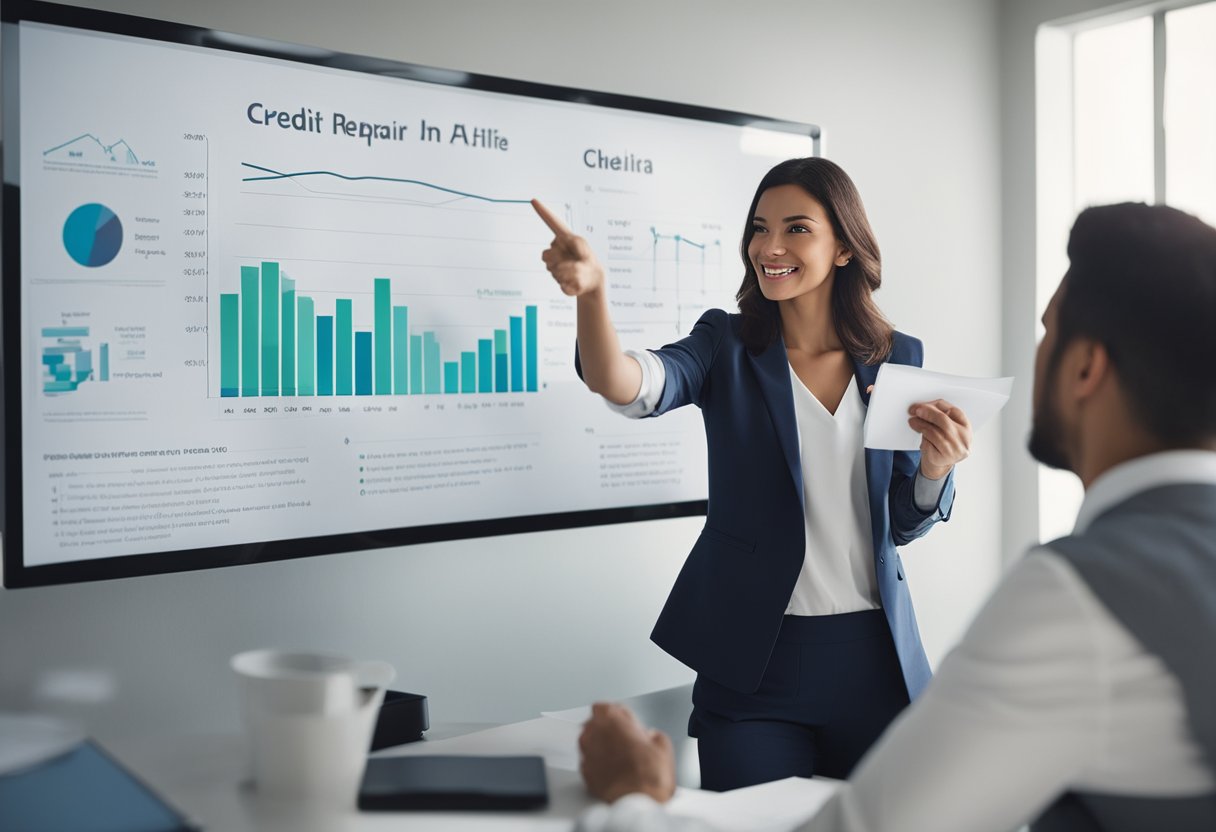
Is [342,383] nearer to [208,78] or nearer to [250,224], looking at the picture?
[250,224]

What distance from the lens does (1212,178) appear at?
3.36 meters

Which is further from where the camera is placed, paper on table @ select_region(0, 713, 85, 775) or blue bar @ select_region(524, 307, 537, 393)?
blue bar @ select_region(524, 307, 537, 393)

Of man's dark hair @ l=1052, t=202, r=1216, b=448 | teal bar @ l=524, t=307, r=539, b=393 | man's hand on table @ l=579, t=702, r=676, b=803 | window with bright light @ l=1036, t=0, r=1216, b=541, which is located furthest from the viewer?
window with bright light @ l=1036, t=0, r=1216, b=541

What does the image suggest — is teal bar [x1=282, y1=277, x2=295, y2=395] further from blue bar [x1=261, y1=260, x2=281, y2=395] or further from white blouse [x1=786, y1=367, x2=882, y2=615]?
white blouse [x1=786, y1=367, x2=882, y2=615]

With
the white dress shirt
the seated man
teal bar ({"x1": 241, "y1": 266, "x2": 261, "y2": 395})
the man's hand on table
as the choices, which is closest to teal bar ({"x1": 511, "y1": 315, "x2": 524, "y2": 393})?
teal bar ({"x1": 241, "y1": 266, "x2": 261, "y2": 395})

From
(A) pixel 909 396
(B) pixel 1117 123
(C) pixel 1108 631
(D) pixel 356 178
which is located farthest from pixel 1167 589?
(B) pixel 1117 123

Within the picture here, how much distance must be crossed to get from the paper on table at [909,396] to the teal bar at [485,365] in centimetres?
84

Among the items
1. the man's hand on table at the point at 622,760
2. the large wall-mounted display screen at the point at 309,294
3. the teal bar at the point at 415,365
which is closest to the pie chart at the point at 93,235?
the large wall-mounted display screen at the point at 309,294

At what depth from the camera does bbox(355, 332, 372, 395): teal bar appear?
2162 mm

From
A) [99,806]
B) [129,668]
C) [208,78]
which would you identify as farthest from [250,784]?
[208,78]

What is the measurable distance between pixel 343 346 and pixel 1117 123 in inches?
113

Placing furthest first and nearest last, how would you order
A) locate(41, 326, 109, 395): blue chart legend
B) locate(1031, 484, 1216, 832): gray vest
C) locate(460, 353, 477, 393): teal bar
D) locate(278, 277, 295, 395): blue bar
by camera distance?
locate(460, 353, 477, 393): teal bar → locate(278, 277, 295, 395): blue bar → locate(41, 326, 109, 395): blue chart legend → locate(1031, 484, 1216, 832): gray vest

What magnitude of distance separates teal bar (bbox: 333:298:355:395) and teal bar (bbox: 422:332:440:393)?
0.16m

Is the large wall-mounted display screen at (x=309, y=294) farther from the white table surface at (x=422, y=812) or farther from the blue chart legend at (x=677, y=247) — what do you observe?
the white table surface at (x=422, y=812)
